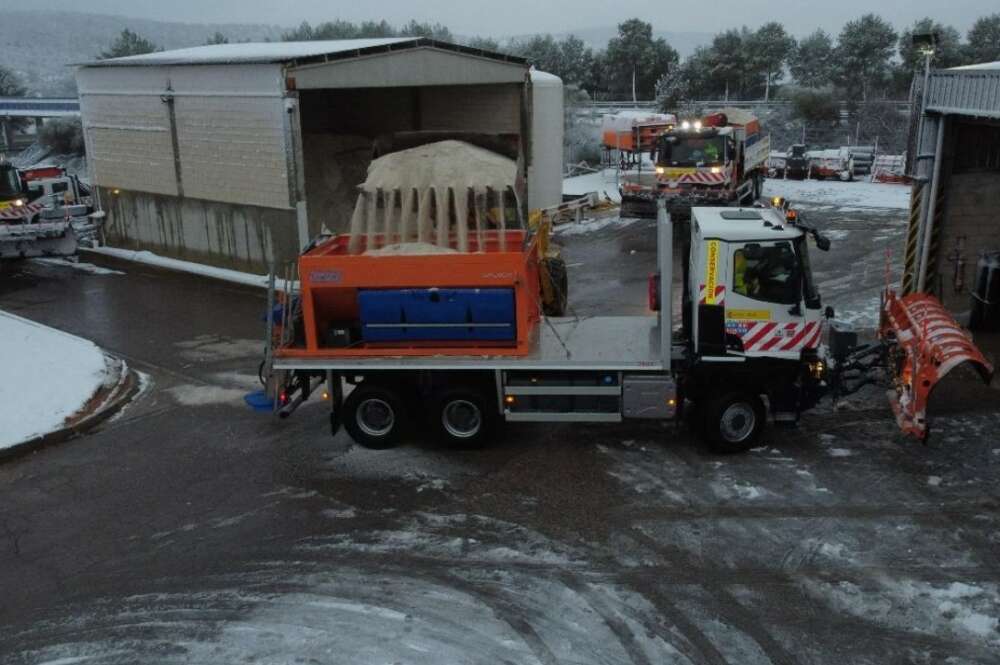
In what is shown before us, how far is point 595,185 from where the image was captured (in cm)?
3628

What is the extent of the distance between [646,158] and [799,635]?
39600 mm

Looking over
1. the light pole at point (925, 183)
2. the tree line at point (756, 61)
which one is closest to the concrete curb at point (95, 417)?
the light pole at point (925, 183)

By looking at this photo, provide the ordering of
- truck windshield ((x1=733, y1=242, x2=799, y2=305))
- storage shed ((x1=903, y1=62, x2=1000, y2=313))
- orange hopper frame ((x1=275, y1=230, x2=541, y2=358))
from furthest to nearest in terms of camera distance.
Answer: storage shed ((x1=903, y1=62, x2=1000, y2=313))
orange hopper frame ((x1=275, y1=230, x2=541, y2=358))
truck windshield ((x1=733, y1=242, x2=799, y2=305))

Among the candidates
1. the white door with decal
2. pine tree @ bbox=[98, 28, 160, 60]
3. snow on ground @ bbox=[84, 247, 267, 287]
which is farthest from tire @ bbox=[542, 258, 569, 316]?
pine tree @ bbox=[98, 28, 160, 60]

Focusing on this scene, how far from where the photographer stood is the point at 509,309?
10008 mm

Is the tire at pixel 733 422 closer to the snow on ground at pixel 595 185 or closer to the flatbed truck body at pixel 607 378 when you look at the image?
the flatbed truck body at pixel 607 378

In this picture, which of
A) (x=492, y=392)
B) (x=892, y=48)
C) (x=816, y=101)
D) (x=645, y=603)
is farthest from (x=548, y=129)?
(x=892, y=48)

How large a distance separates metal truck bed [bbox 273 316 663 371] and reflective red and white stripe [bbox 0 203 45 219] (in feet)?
Answer: 56.5

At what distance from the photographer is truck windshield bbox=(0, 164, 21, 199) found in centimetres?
2378

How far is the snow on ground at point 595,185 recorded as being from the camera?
33641 mm

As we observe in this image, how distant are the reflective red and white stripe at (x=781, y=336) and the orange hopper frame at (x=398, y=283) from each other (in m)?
2.50

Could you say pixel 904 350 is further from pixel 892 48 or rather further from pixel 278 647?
pixel 892 48

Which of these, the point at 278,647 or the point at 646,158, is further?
the point at 646,158

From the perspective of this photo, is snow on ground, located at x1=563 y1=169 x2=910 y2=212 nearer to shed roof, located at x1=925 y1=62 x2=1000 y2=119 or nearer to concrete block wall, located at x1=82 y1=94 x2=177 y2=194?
shed roof, located at x1=925 y1=62 x2=1000 y2=119
